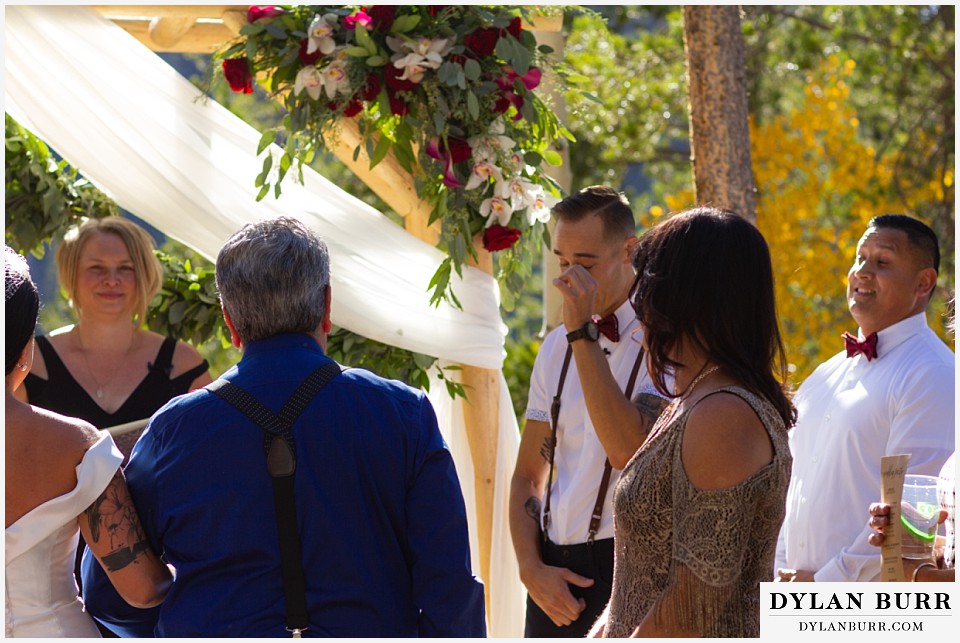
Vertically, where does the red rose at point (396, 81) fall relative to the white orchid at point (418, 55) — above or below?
below

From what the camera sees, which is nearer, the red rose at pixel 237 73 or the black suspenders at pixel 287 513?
the black suspenders at pixel 287 513

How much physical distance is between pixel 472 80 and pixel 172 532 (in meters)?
2.08

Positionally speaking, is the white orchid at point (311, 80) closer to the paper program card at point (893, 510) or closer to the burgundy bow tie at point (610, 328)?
the burgundy bow tie at point (610, 328)

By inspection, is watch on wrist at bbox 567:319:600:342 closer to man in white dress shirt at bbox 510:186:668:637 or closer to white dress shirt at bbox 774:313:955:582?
man in white dress shirt at bbox 510:186:668:637

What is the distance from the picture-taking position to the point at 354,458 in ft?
7.07

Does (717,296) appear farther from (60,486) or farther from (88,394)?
(88,394)

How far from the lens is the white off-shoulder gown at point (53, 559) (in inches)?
87.7

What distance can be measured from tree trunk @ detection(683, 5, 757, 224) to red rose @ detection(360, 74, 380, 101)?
218 centimetres

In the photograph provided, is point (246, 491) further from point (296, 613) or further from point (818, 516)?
point (818, 516)

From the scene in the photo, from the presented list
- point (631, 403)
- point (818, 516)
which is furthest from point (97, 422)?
point (818, 516)

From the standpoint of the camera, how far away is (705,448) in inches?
74.0

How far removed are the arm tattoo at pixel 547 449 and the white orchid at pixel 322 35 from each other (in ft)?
5.03

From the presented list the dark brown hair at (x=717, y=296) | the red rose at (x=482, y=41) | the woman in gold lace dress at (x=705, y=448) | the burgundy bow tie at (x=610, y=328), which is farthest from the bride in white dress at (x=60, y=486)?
the red rose at (x=482, y=41)

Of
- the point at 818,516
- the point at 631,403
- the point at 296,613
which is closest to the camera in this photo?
the point at 296,613
